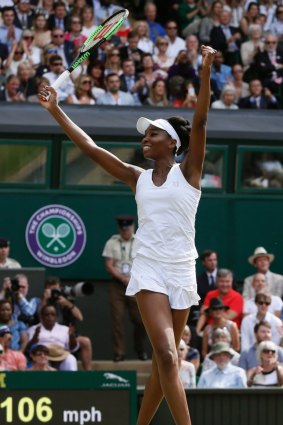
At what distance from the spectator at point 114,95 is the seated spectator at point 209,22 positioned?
219 centimetres

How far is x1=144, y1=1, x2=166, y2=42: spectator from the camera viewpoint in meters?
19.1

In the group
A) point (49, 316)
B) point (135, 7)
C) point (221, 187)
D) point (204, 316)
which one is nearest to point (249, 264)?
point (221, 187)

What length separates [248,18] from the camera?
1952cm

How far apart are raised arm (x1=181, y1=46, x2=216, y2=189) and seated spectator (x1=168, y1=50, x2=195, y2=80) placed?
1017 centimetres

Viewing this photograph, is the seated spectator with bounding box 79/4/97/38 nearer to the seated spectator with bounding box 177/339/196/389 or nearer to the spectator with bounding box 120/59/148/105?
the spectator with bounding box 120/59/148/105

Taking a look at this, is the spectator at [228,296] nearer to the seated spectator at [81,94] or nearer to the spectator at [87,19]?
the seated spectator at [81,94]

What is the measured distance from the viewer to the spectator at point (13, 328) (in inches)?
556

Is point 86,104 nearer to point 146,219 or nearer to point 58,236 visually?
point 58,236

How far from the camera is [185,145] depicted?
8.11 m

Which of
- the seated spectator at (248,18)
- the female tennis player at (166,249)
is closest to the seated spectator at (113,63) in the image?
the seated spectator at (248,18)

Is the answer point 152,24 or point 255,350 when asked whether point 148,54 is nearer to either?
point 152,24

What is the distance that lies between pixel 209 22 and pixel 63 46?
2.57 m

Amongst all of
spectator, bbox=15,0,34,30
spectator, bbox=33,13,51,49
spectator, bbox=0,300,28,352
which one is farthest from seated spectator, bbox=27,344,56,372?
spectator, bbox=15,0,34,30

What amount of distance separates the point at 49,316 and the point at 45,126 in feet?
10.6
